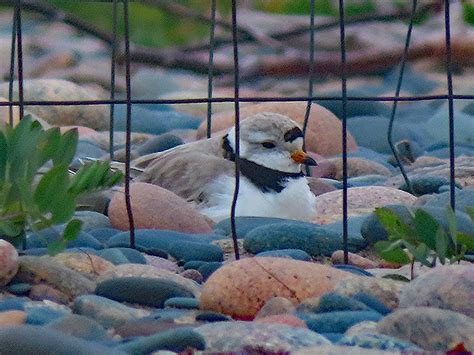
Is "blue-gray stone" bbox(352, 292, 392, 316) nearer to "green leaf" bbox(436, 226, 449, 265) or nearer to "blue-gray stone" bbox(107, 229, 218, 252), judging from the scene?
"green leaf" bbox(436, 226, 449, 265)

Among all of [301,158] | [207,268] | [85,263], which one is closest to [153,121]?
[301,158]

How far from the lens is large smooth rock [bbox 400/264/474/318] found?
3.33m

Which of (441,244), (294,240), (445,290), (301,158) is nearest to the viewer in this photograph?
(445,290)

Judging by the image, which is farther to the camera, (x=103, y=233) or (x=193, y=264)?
(x=103, y=233)

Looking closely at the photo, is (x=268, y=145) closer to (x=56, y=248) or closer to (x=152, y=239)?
(x=152, y=239)

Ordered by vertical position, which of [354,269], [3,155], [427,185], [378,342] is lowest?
[378,342]

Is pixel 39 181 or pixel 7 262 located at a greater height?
pixel 39 181

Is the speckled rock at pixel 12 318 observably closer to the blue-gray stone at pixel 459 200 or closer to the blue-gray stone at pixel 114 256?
the blue-gray stone at pixel 114 256

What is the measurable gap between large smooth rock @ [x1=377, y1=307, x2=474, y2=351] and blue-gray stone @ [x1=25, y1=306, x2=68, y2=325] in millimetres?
806

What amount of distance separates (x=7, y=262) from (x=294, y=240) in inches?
45.3

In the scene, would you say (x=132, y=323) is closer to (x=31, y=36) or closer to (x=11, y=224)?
(x=11, y=224)

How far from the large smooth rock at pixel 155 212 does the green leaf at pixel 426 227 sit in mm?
1238

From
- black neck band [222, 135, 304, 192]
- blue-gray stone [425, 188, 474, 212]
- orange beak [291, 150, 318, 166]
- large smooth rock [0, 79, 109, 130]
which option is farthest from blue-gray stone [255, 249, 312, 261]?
large smooth rock [0, 79, 109, 130]

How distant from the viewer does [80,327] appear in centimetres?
309
